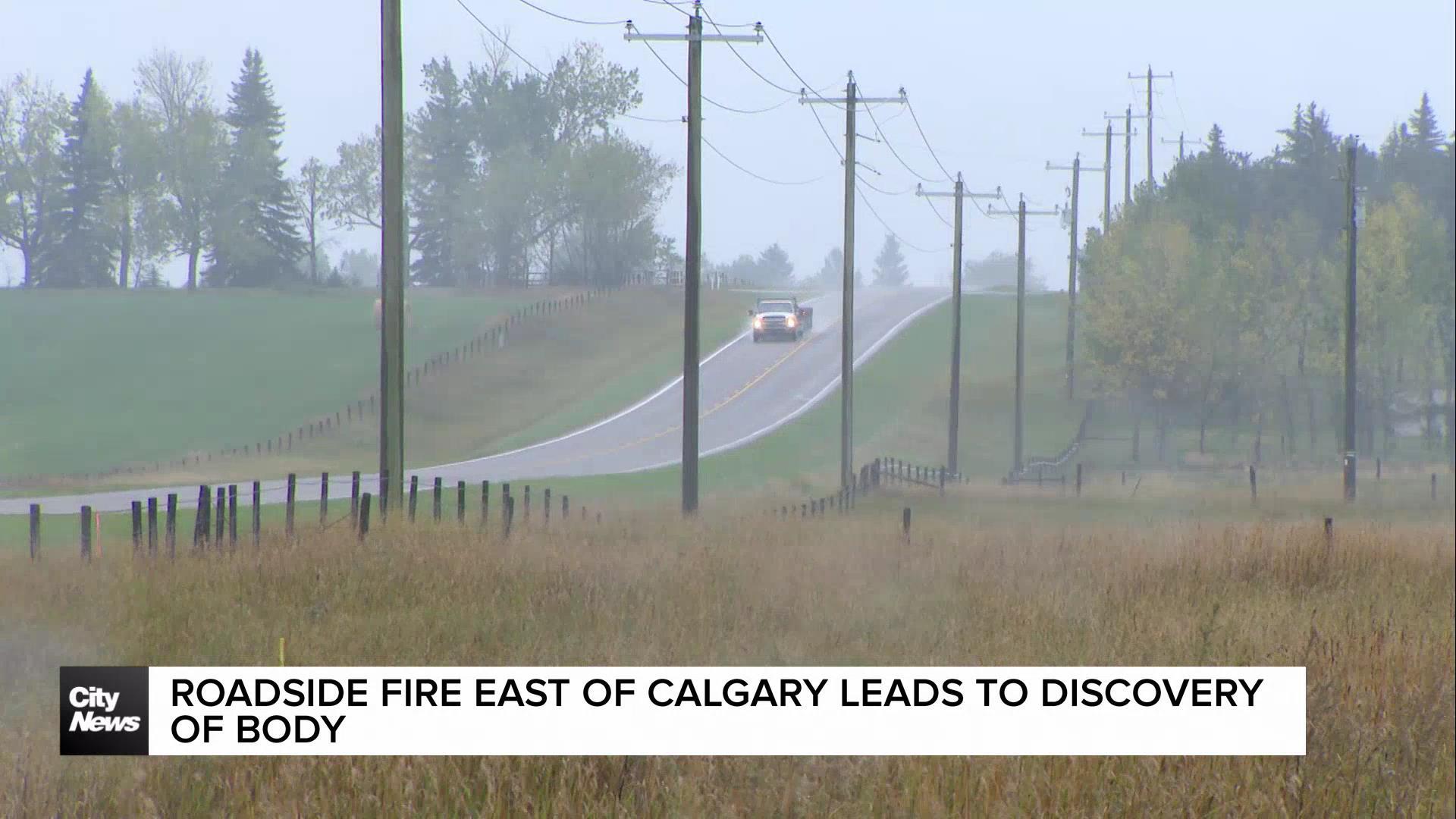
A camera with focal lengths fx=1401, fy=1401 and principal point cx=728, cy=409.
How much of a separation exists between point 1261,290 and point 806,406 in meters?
17.2

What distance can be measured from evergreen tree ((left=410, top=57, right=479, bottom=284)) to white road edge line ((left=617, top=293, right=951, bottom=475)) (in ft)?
29.2

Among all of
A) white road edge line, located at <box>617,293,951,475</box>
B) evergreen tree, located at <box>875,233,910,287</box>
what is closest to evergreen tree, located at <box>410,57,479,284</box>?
white road edge line, located at <box>617,293,951,475</box>

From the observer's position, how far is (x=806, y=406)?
54969 mm

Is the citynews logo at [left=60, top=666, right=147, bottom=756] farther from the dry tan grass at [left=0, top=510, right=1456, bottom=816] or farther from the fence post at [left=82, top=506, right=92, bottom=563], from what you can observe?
the fence post at [left=82, top=506, right=92, bottom=563]

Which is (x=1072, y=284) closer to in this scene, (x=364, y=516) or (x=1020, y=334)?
(x=1020, y=334)

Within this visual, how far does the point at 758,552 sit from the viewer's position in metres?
13.7

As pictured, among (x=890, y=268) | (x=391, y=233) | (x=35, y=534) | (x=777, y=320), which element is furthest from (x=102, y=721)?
(x=890, y=268)

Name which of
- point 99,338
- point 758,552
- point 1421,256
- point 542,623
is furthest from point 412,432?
point 542,623

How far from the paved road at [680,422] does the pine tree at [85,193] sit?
251 centimetres

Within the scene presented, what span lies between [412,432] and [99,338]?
1559 cm

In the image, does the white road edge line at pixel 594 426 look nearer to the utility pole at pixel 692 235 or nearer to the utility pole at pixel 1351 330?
the utility pole at pixel 692 235

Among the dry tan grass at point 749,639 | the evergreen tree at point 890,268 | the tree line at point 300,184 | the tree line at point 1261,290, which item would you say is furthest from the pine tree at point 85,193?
the evergreen tree at point 890,268

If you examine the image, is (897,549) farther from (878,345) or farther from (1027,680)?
(878,345)

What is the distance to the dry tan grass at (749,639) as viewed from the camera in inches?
209
